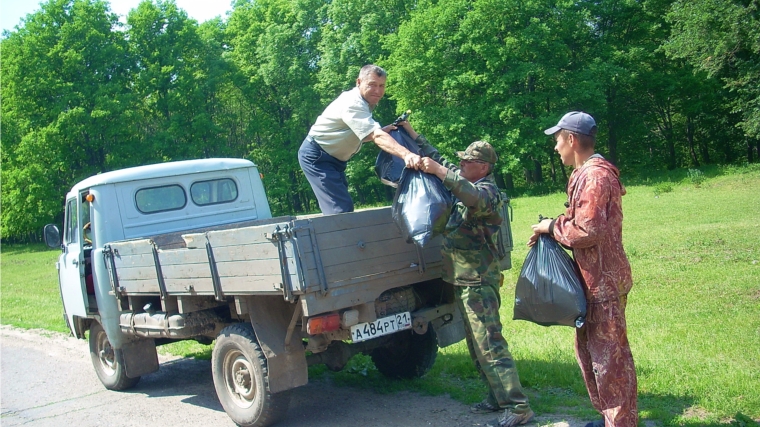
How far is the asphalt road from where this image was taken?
18.3 ft

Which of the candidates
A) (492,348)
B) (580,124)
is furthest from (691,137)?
(580,124)

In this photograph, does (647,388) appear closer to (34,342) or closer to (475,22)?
(34,342)

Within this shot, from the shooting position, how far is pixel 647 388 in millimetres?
5414

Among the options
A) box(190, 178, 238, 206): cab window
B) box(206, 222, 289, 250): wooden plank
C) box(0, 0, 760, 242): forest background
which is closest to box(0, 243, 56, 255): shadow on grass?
box(0, 0, 760, 242): forest background

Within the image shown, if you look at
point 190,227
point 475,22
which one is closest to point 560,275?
point 190,227

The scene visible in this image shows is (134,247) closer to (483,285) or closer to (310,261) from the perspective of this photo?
(310,261)

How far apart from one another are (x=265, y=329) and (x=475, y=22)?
33820mm

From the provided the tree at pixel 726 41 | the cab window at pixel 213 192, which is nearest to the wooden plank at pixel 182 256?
the cab window at pixel 213 192

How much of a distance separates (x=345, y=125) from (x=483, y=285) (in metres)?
1.74

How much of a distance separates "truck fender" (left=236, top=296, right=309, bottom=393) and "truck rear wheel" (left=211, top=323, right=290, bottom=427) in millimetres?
125

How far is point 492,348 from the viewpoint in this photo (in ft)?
15.9

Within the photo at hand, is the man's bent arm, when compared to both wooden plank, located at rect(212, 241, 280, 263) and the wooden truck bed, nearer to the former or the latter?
the wooden truck bed

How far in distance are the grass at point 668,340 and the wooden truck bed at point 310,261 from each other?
5.21ft

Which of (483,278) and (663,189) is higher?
(483,278)
